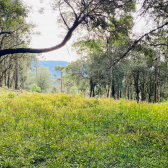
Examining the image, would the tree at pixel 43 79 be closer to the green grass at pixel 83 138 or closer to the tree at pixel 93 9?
the green grass at pixel 83 138

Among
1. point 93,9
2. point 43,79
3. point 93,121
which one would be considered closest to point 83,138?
point 93,121

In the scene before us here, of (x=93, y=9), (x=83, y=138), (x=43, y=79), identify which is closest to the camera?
(x=83, y=138)

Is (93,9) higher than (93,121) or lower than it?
higher

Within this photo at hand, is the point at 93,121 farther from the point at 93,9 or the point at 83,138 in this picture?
the point at 93,9

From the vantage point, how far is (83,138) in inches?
249

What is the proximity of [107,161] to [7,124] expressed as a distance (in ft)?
16.4

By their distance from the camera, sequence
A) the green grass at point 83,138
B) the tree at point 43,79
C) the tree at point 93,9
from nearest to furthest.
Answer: the green grass at point 83,138 → the tree at point 93,9 → the tree at point 43,79

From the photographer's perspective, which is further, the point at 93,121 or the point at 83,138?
the point at 93,121

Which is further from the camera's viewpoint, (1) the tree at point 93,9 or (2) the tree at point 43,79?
(2) the tree at point 43,79

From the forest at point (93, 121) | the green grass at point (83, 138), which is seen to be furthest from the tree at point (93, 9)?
the green grass at point (83, 138)

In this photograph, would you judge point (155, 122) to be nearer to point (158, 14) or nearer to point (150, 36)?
point (150, 36)

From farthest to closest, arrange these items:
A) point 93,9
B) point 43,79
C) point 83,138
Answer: point 43,79
point 93,9
point 83,138

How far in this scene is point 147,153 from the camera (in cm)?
518

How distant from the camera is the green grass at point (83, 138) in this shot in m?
4.67
